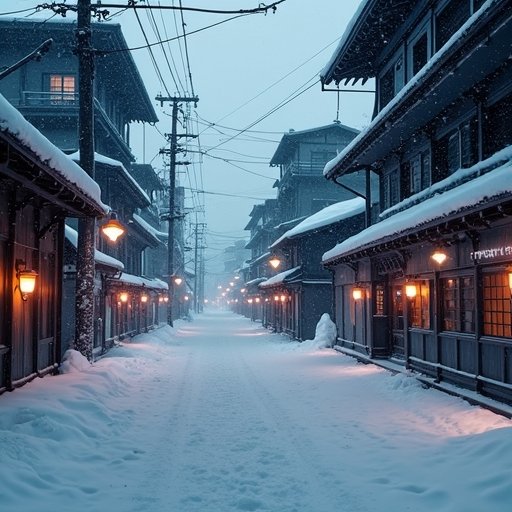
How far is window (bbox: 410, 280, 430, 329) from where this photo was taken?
543 inches

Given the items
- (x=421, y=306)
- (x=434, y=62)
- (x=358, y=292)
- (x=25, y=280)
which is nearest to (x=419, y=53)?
(x=434, y=62)

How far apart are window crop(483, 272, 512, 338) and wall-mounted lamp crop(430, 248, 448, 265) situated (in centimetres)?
166

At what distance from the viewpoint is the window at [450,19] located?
13117 mm

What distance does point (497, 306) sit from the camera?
10203mm

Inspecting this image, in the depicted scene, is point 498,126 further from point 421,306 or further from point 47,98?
point 47,98

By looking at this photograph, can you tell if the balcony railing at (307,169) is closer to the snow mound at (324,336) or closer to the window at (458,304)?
the snow mound at (324,336)

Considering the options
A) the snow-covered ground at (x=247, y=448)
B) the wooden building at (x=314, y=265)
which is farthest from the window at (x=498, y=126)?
the wooden building at (x=314, y=265)

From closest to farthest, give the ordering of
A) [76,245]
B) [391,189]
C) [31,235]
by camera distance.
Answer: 1. [31,235]
2. [76,245]
3. [391,189]

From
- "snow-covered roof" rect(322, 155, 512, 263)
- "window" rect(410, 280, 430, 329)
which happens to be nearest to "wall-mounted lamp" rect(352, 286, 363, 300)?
"window" rect(410, 280, 430, 329)

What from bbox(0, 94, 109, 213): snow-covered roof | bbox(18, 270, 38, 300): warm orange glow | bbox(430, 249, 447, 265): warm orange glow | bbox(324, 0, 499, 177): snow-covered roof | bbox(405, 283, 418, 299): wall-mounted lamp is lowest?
bbox(405, 283, 418, 299): wall-mounted lamp

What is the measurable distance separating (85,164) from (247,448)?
8584 millimetres

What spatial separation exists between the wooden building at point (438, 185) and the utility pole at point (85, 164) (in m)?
7.13

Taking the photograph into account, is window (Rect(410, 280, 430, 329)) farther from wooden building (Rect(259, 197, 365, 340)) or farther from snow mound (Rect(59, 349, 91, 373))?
wooden building (Rect(259, 197, 365, 340))

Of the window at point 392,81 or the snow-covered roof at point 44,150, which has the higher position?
the window at point 392,81
